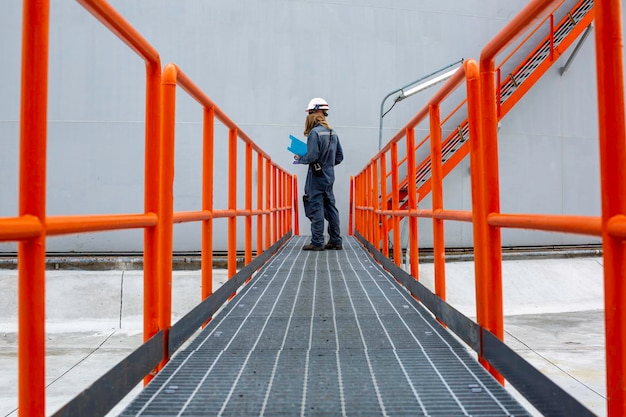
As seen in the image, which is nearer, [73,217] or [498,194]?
[73,217]

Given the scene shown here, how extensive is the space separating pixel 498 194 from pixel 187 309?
531 centimetres

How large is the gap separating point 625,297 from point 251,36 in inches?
298

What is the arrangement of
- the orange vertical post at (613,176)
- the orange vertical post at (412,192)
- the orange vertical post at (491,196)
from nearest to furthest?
the orange vertical post at (613,176), the orange vertical post at (491,196), the orange vertical post at (412,192)

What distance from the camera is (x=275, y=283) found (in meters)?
3.96

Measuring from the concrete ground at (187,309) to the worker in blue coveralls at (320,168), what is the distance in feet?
5.69

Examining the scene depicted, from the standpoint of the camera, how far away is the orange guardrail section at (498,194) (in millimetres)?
1137

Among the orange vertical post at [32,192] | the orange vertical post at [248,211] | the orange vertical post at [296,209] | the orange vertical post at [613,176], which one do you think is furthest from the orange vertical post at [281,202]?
the orange vertical post at [613,176]

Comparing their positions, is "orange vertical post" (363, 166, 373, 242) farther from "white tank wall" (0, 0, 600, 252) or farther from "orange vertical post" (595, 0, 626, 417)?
"orange vertical post" (595, 0, 626, 417)

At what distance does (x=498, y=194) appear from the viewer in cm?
193

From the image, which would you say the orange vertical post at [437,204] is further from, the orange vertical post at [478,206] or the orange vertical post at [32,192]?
the orange vertical post at [32,192]

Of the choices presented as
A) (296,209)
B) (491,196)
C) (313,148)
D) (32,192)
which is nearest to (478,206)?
(491,196)

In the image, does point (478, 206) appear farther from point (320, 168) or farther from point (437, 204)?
point (320, 168)

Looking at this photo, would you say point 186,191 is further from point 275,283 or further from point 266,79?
point 275,283

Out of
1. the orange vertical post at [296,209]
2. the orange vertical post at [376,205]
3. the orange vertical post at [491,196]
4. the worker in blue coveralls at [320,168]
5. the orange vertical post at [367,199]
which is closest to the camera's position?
the orange vertical post at [491,196]
